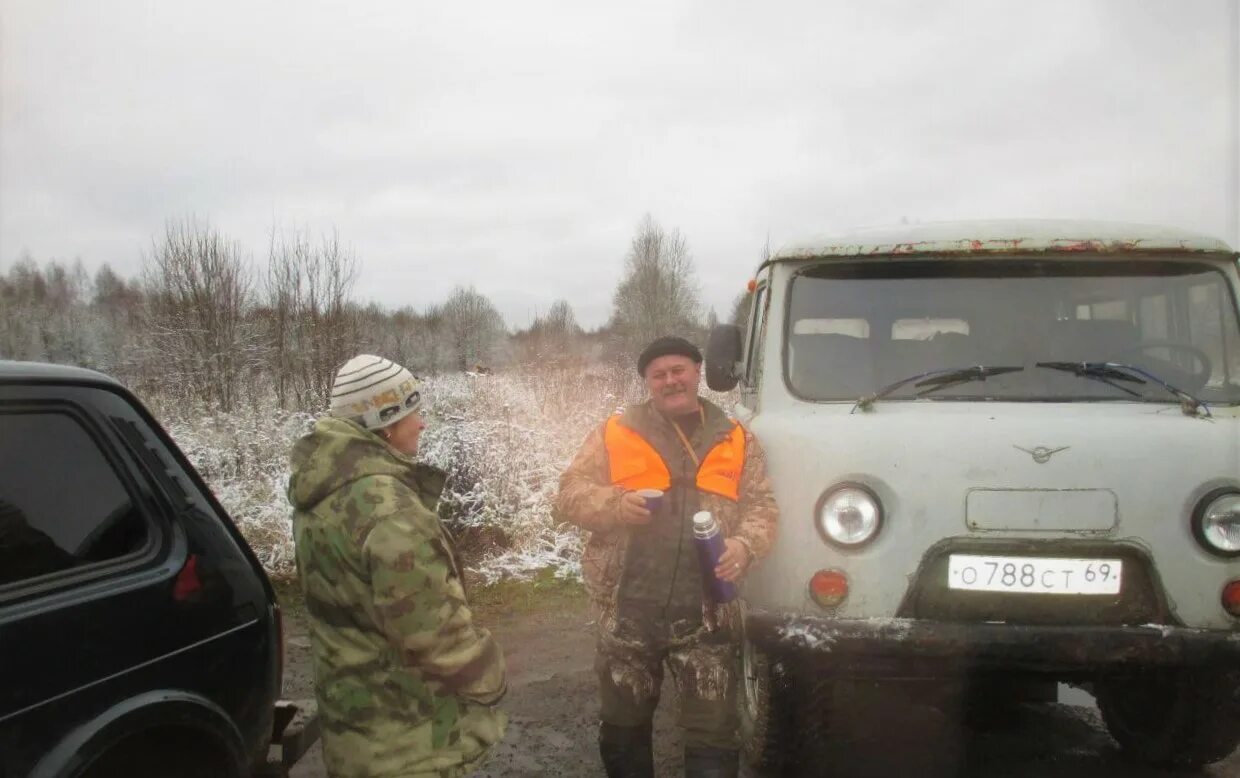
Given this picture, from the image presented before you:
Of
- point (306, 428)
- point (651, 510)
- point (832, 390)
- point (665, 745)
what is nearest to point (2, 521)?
point (651, 510)

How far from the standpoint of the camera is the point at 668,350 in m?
3.31

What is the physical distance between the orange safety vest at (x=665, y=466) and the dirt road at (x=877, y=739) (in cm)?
152

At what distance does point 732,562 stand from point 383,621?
1277 mm

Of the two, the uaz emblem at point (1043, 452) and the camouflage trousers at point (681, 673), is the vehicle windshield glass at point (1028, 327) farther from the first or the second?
the camouflage trousers at point (681, 673)

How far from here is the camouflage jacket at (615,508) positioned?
3115 millimetres

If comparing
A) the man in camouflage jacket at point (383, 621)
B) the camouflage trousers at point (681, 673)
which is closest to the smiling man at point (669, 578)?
the camouflage trousers at point (681, 673)

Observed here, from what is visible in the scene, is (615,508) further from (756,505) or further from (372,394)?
(372,394)

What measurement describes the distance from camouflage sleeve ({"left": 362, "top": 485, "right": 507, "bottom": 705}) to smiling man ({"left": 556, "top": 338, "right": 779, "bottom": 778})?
97 centimetres

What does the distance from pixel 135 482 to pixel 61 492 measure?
191mm

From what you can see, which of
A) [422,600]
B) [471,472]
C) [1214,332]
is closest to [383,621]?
[422,600]

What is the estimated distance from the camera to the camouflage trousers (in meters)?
3.16

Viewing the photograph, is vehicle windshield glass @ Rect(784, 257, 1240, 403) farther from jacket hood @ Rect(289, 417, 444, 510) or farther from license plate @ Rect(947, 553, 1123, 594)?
jacket hood @ Rect(289, 417, 444, 510)

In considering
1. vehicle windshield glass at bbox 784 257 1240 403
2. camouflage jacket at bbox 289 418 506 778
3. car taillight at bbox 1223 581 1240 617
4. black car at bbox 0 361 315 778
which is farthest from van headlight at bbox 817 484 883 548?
black car at bbox 0 361 315 778

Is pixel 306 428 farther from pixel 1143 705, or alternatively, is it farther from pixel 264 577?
pixel 1143 705
